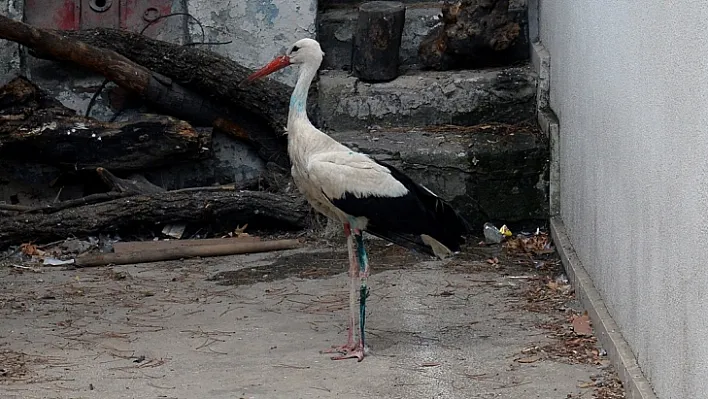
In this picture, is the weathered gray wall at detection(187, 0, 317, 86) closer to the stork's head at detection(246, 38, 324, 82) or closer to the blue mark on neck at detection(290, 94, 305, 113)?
the stork's head at detection(246, 38, 324, 82)

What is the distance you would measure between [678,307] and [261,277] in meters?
4.07

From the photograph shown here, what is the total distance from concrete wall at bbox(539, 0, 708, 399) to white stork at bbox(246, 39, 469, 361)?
87 centimetres

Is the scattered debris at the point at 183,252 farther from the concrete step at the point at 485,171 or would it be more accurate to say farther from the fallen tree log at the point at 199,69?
the fallen tree log at the point at 199,69

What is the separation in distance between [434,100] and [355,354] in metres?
3.56

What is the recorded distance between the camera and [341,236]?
8672 mm

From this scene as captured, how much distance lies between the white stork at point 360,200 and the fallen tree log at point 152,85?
326 centimetres

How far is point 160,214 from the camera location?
866cm

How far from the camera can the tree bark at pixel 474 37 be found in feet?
30.1

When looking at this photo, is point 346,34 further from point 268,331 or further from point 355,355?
point 355,355

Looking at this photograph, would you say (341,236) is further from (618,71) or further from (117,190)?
(618,71)

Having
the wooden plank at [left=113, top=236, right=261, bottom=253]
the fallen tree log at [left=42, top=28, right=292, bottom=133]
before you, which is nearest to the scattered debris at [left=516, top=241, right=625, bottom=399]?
the wooden plank at [left=113, top=236, right=261, bottom=253]

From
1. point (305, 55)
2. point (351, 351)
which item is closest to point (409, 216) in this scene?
point (351, 351)

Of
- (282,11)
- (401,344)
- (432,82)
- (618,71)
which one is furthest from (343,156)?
(282,11)

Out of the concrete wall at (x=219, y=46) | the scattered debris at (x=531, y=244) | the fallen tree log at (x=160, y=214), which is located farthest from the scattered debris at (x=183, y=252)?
the scattered debris at (x=531, y=244)
